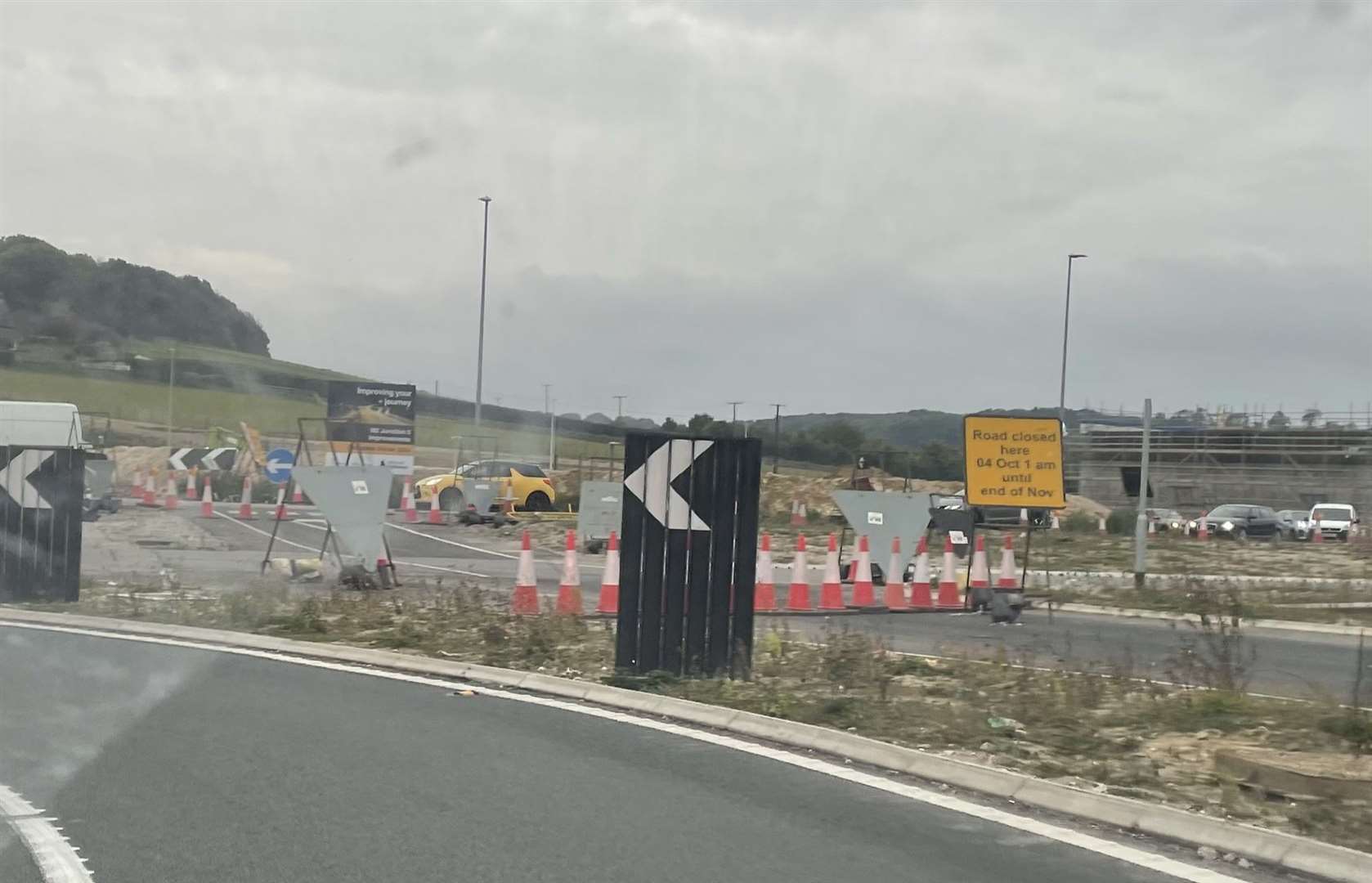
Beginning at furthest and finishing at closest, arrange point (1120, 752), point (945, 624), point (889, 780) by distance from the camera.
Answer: point (945, 624)
point (1120, 752)
point (889, 780)

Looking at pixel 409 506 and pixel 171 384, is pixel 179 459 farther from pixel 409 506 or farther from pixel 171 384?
pixel 171 384

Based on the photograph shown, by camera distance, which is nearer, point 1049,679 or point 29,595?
point 1049,679

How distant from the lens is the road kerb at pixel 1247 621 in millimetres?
17594

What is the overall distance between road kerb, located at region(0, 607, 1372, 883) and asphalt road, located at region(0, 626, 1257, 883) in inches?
14.4

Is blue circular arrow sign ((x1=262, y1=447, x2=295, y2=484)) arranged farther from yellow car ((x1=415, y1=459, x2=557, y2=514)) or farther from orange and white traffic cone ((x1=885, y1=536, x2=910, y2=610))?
orange and white traffic cone ((x1=885, y1=536, x2=910, y2=610))

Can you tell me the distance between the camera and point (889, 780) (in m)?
7.98

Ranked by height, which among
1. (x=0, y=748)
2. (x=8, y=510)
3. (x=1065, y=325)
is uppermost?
(x=1065, y=325)

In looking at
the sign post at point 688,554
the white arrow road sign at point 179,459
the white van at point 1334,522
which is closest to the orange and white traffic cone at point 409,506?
the white arrow road sign at point 179,459

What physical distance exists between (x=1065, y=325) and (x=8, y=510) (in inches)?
1472

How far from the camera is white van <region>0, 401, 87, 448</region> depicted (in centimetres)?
2845

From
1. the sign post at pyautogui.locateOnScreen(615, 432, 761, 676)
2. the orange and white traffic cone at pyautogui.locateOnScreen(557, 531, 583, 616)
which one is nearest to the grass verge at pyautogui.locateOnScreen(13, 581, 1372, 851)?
the sign post at pyautogui.locateOnScreen(615, 432, 761, 676)

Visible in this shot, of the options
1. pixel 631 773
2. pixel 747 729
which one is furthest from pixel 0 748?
pixel 747 729

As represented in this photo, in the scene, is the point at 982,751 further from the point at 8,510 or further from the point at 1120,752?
the point at 8,510

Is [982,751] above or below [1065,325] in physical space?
below
